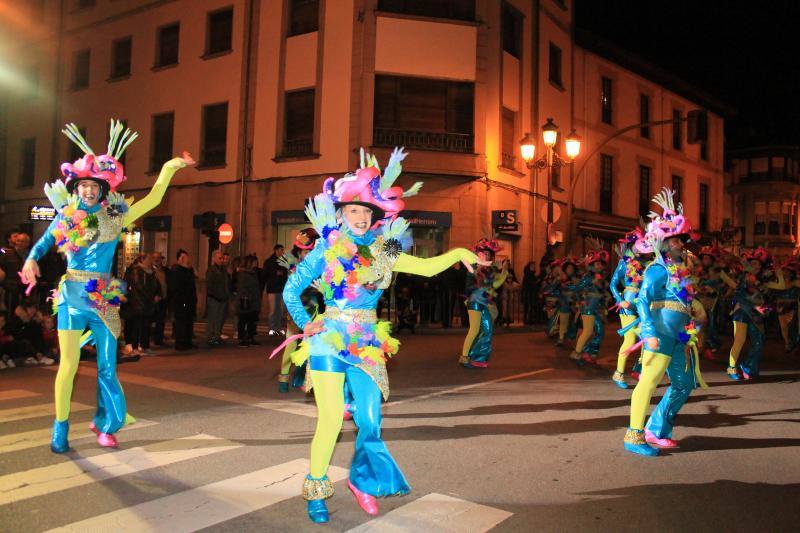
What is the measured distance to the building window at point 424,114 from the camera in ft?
69.4

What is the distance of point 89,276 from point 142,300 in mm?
7127

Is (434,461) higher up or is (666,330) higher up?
(666,330)

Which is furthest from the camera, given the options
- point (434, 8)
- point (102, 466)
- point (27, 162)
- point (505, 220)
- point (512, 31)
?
point (27, 162)

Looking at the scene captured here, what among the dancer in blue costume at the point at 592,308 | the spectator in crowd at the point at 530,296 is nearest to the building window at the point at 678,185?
the spectator in crowd at the point at 530,296

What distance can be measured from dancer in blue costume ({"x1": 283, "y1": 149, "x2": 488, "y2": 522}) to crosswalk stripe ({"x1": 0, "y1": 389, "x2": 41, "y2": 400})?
5528 mm

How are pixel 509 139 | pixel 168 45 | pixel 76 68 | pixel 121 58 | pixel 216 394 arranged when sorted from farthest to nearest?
pixel 76 68
pixel 121 58
pixel 168 45
pixel 509 139
pixel 216 394

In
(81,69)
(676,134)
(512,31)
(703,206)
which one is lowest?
(703,206)

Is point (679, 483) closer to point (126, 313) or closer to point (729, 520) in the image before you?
point (729, 520)

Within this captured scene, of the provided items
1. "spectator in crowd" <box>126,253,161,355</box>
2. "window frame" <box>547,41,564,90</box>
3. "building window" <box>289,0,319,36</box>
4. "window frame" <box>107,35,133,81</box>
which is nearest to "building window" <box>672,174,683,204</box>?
"window frame" <box>547,41,564,90</box>

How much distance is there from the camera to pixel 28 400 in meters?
7.87

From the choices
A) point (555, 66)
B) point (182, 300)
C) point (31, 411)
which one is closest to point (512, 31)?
point (555, 66)

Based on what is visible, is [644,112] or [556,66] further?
[644,112]

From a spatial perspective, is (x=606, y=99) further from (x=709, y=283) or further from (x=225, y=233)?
(x=225, y=233)

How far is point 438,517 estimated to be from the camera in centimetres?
428
